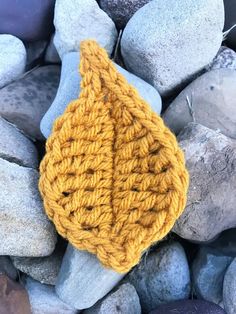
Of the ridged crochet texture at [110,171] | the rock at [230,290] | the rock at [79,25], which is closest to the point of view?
the ridged crochet texture at [110,171]

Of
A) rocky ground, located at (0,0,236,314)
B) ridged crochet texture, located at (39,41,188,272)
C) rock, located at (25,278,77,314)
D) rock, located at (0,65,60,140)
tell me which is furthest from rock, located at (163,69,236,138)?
rock, located at (25,278,77,314)

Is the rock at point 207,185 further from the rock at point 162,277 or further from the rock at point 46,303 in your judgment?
the rock at point 46,303

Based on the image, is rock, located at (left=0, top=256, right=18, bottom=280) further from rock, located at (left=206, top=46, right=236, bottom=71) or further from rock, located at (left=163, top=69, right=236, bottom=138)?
rock, located at (left=206, top=46, right=236, bottom=71)

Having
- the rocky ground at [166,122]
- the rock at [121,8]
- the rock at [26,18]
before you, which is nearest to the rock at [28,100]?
the rocky ground at [166,122]

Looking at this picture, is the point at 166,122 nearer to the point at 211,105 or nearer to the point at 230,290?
the point at 211,105

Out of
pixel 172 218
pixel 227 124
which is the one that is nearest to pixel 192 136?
pixel 227 124

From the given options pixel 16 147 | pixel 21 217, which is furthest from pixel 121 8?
pixel 21 217
